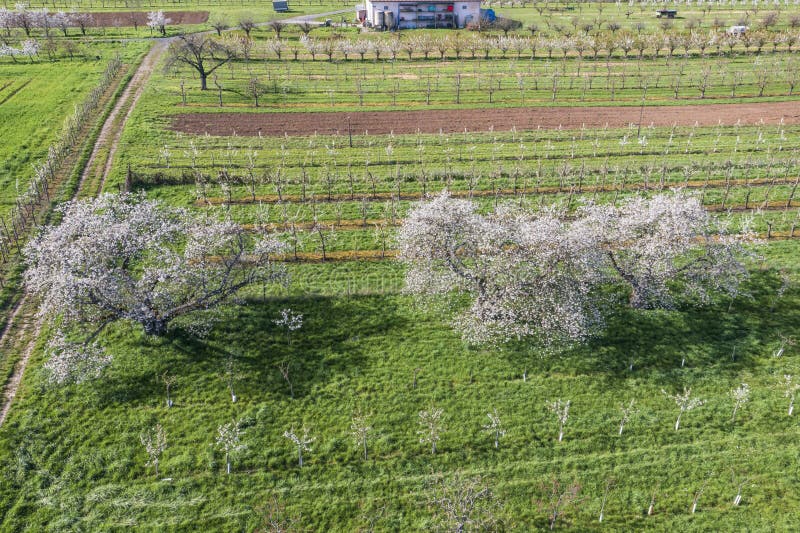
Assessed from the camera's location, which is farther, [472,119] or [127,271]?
[472,119]

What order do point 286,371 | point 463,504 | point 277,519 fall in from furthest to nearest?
point 286,371 < point 277,519 < point 463,504

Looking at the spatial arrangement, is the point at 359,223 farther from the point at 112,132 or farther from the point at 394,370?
the point at 112,132

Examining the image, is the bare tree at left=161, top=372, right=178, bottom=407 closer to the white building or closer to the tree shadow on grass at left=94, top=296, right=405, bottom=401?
the tree shadow on grass at left=94, top=296, right=405, bottom=401

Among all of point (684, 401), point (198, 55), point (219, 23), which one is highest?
point (219, 23)

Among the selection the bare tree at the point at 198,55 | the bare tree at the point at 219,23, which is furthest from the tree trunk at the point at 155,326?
the bare tree at the point at 219,23

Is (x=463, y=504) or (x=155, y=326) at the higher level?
(x=155, y=326)

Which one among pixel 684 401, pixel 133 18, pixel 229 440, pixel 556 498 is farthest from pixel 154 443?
pixel 133 18

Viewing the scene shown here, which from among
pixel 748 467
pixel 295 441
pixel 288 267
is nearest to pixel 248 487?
pixel 295 441

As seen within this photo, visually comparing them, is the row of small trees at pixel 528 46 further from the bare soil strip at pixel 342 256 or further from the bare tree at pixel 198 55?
the bare soil strip at pixel 342 256
